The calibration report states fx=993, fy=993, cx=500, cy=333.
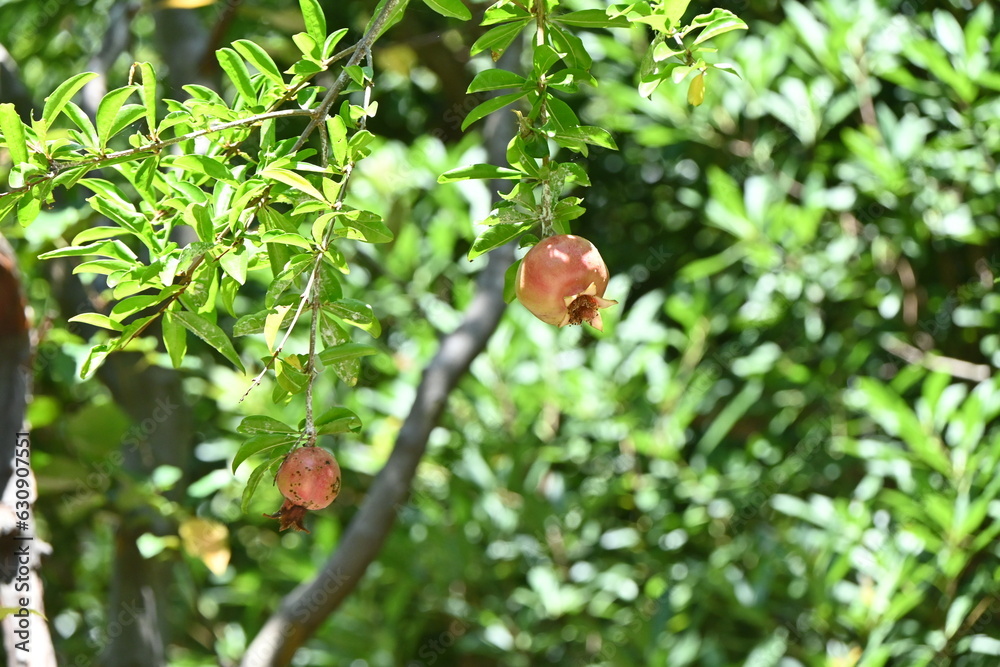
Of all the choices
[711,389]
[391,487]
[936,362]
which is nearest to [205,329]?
[391,487]

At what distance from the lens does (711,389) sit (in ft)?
6.37

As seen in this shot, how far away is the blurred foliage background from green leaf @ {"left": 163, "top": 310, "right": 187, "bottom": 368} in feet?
3.01

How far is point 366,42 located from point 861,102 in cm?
144

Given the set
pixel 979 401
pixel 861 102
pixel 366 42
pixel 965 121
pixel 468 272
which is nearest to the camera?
pixel 366 42

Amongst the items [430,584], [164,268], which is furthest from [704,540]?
[164,268]

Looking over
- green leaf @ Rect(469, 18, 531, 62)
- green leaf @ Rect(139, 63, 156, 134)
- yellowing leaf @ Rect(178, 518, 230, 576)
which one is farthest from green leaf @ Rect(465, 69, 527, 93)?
yellowing leaf @ Rect(178, 518, 230, 576)

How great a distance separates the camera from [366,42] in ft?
2.16

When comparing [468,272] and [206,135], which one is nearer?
[206,135]

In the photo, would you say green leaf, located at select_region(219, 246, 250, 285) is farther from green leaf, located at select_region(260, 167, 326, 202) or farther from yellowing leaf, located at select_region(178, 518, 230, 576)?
yellowing leaf, located at select_region(178, 518, 230, 576)

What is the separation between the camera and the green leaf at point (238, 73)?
0.72 meters

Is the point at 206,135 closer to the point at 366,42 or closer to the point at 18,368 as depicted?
the point at 366,42

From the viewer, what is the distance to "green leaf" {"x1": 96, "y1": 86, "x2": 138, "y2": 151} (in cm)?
67

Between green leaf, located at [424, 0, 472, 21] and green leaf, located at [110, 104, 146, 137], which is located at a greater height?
Answer: green leaf, located at [424, 0, 472, 21]

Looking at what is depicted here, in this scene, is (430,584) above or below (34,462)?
below
